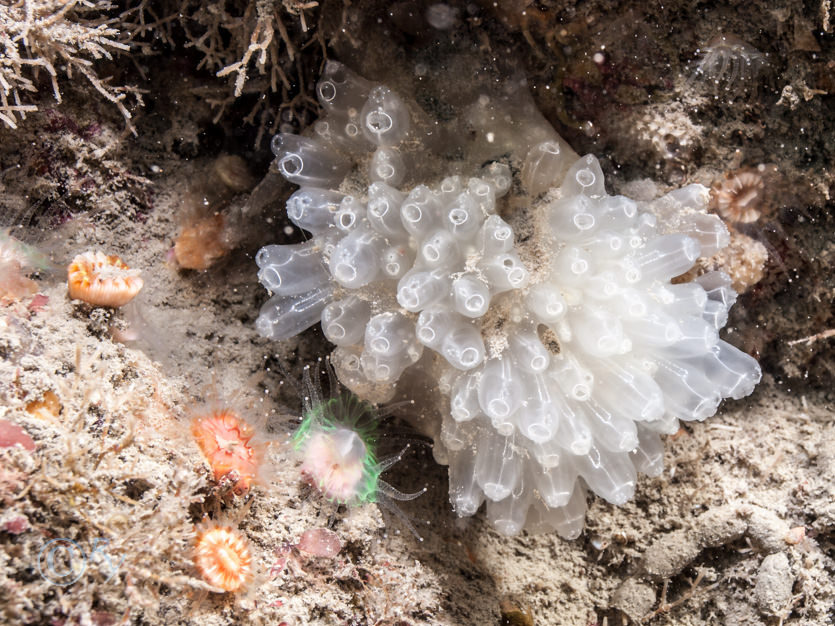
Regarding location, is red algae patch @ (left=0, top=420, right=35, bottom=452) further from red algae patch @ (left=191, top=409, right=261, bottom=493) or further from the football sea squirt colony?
the football sea squirt colony

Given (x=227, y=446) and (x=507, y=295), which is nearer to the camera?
(x=227, y=446)

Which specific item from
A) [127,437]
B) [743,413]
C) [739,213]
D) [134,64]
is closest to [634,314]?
[739,213]

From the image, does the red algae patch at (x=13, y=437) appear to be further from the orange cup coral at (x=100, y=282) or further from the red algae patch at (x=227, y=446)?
the orange cup coral at (x=100, y=282)

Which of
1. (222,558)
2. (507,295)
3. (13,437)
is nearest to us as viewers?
(13,437)

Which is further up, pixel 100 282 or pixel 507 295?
pixel 100 282

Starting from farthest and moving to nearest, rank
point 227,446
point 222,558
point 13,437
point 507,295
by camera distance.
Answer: point 507,295
point 227,446
point 222,558
point 13,437

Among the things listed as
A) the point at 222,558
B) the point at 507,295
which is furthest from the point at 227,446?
the point at 507,295

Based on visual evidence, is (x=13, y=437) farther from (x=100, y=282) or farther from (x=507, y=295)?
(x=507, y=295)
